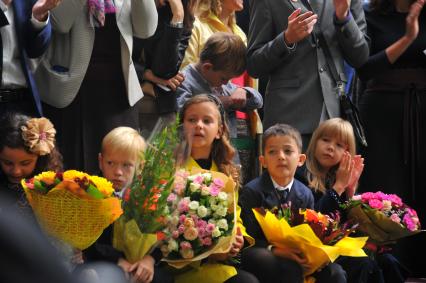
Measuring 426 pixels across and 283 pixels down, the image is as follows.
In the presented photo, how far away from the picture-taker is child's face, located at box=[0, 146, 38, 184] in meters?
3.96

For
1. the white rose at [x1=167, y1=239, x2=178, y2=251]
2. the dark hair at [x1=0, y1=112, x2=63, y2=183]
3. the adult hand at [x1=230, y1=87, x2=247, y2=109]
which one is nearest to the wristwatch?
the adult hand at [x1=230, y1=87, x2=247, y2=109]

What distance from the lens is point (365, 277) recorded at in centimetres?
464

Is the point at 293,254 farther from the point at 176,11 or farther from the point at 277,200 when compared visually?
the point at 176,11

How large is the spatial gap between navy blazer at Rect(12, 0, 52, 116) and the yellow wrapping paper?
1842 mm

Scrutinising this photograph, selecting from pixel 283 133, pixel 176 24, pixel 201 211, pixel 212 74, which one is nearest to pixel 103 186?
pixel 201 211

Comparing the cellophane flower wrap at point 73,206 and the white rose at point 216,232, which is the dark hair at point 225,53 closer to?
the white rose at point 216,232

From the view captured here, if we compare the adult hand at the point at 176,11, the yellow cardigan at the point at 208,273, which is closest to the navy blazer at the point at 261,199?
the yellow cardigan at the point at 208,273

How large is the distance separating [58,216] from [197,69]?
236 cm

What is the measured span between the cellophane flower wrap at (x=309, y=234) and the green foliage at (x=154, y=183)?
1050mm

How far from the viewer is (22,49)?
418cm

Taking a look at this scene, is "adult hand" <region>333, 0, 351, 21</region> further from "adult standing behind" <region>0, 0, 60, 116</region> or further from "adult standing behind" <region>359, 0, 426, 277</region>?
"adult standing behind" <region>0, 0, 60, 116</region>

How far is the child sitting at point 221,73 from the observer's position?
532cm

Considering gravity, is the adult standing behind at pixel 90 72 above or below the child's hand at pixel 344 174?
above

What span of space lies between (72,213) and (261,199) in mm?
1434
